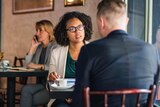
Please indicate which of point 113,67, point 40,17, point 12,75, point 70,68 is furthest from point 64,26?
point 40,17

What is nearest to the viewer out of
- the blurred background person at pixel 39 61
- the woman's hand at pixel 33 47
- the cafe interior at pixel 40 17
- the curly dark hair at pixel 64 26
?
the curly dark hair at pixel 64 26

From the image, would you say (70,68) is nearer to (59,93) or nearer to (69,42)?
(69,42)

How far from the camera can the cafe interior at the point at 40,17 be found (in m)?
3.32

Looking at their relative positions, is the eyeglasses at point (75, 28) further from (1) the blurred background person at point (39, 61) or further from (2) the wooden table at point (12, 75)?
(2) the wooden table at point (12, 75)

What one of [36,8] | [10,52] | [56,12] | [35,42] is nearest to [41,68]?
[35,42]

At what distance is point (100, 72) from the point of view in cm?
162

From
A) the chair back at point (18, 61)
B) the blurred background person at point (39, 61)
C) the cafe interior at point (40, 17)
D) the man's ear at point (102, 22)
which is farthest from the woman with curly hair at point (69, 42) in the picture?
the chair back at point (18, 61)

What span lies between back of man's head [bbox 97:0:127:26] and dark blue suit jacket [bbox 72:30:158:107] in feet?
0.20

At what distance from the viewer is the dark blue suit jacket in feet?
5.29

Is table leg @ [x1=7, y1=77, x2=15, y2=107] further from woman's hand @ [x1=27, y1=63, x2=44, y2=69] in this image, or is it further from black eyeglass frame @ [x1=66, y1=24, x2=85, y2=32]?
black eyeglass frame @ [x1=66, y1=24, x2=85, y2=32]

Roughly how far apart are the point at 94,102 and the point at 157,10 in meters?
1.82

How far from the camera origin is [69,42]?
2.92m

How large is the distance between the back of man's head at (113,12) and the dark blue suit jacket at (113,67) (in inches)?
A: 2.4

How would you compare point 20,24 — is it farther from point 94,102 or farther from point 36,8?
point 94,102
